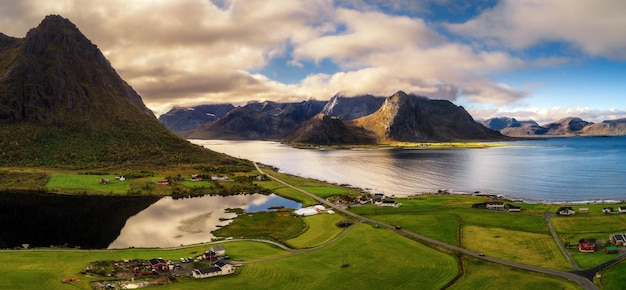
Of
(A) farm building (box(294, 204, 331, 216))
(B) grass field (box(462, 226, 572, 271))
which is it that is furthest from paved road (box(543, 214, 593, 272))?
(A) farm building (box(294, 204, 331, 216))

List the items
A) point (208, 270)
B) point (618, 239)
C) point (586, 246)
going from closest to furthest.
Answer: point (208, 270), point (586, 246), point (618, 239)

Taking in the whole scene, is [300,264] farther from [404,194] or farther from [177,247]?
[404,194]

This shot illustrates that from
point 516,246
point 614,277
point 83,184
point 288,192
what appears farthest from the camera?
point 288,192

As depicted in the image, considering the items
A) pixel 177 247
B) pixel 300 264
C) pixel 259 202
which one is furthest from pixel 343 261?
pixel 259 202

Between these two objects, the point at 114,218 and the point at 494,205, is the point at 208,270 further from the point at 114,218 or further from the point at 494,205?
the point at 494,205

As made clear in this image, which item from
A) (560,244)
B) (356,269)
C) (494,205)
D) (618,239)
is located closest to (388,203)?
(494,205)

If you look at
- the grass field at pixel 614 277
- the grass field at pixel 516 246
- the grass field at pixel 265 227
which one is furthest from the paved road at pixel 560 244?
the grass field at pixel 265 227

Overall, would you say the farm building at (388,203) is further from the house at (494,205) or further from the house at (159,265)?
the house at (159,265)

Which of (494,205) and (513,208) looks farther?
(494,205)
